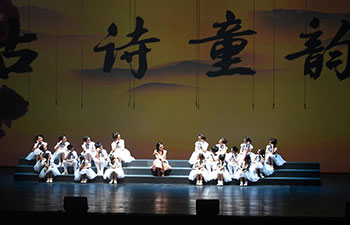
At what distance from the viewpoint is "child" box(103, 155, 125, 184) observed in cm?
1048

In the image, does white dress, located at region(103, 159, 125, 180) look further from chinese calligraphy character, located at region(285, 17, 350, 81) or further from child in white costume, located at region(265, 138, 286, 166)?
chinese calligraphy character, located at region(285, 17, 350, 81)

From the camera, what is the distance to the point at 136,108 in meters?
12.4

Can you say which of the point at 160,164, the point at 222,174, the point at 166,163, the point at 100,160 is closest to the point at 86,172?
the point at 100,160

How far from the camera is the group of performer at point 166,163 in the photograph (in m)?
10.4

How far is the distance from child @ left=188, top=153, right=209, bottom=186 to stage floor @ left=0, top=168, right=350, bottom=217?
20 centimetres

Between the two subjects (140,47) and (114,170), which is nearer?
(114,170)

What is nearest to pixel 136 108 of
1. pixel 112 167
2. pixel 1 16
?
pixel 112 167

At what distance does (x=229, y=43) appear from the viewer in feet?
40.0

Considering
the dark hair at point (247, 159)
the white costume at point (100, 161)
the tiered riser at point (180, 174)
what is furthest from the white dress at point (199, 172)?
the white costume at point (100, 161)

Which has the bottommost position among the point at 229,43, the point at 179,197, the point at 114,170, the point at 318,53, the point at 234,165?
the point at 179,197

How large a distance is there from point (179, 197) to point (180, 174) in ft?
6.46

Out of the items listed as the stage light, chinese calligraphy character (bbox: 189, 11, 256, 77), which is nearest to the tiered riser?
chinese calligraphy character (bbox: 189, 11, 256, 77)

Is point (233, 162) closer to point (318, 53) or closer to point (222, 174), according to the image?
point (222, 174)

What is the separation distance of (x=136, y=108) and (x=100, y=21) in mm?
2337
